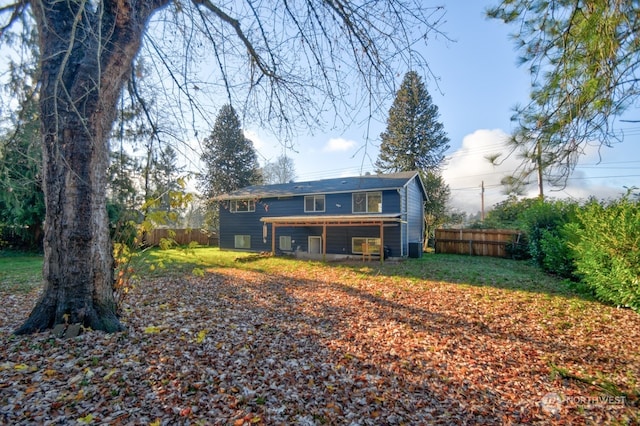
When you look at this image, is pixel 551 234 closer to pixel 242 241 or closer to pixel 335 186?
pixel 335 186

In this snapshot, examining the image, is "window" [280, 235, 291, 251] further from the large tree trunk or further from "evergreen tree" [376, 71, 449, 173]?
the large tree trunk

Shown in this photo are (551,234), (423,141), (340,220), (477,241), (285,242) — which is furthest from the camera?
(423,141)

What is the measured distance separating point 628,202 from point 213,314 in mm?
9593

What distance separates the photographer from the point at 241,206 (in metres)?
20.6

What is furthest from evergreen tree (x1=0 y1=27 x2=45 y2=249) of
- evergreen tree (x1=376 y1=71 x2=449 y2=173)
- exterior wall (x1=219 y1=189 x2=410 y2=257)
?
evergreen tree (x1=376 y1=71 x2=449 y2=173)

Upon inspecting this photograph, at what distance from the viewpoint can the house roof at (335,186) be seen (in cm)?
1587

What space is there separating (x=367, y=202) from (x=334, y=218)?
245 centimetres


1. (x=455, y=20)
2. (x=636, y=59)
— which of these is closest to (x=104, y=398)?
(x=455, y=20)

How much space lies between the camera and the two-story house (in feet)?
51.0

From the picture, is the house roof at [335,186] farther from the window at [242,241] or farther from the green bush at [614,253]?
the green bush at [614,253]

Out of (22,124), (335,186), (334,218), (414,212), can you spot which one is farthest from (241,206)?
(22,124)

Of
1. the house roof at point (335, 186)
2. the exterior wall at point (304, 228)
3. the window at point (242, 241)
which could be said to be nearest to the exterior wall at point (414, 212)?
the house roof at point (335, 186)

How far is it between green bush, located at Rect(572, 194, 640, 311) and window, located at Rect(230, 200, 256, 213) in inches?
660

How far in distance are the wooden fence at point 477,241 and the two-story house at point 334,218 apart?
5.52 feet
